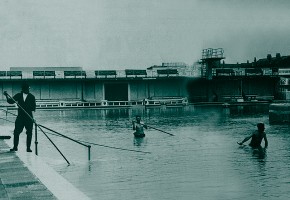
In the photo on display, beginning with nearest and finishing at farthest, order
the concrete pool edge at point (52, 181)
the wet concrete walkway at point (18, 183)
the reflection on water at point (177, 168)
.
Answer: the wet concrete walkway at point (18, 183) → the concrete pool edge at point (52, 181) → the reflection on water at point (177, 168)

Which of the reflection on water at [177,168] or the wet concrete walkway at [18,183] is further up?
the wet concrete walkway at [18,183]

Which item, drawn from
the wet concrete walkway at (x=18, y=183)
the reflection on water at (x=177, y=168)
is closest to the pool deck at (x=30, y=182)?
the wet concrete walkway at (x=18, y=183)

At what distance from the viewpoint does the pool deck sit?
688 cm

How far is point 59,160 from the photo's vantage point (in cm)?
1284

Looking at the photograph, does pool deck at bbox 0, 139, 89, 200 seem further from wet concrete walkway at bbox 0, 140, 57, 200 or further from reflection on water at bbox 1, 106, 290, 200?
reflection on water at bbox 1, 106, 290, 200

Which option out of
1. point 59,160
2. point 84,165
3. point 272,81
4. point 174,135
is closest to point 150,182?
point 84,165

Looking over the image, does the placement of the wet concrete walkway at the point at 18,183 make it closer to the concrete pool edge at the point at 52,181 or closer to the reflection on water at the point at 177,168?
the concrete pool edge at the point at 52,181

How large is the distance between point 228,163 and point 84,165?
3.74m

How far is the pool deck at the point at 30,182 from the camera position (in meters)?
6.88

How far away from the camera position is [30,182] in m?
7.73

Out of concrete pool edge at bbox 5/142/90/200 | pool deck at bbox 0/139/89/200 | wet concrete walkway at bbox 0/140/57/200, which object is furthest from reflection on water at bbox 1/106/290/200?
wet concrete walkway at bbox 0/140/57/200

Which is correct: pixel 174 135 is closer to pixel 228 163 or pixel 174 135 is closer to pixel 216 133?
pixel 216 133

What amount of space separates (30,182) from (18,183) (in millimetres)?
200

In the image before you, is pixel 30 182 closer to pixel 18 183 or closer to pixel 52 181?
pixel 18 183
